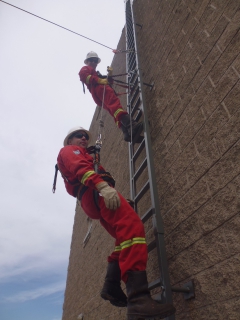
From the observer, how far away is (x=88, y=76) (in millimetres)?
4348

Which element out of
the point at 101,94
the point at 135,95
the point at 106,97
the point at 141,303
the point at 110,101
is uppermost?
the point at 101,94

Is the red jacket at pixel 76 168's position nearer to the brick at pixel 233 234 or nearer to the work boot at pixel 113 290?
the work boot at pixel 113 290

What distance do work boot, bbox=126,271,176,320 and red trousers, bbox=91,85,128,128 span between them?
6.85 feet

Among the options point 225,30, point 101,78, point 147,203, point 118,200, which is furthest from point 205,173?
point 101,78

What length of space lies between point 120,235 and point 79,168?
2.24 feet

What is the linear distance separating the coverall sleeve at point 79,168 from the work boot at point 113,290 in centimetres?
→ 73

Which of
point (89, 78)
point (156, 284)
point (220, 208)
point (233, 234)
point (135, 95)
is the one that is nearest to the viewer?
point (233, 234)

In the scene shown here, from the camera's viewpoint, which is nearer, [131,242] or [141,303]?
[141,303]

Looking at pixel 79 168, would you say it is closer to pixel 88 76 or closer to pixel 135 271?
pixel 135 271

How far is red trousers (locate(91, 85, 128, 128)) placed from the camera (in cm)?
338

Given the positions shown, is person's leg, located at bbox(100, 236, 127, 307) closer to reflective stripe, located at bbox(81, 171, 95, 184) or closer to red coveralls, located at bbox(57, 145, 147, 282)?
red coveralls, located at bbox(57, 145, 147, 282)

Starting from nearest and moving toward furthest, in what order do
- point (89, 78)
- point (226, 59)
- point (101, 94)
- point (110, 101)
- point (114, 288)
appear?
point (226, 59) → point (114, 288) → point (110, 101) → point (101, 94) → point (89, 78)

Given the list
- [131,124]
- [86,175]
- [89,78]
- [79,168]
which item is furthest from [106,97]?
[86,175]

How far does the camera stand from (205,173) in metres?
1.90
